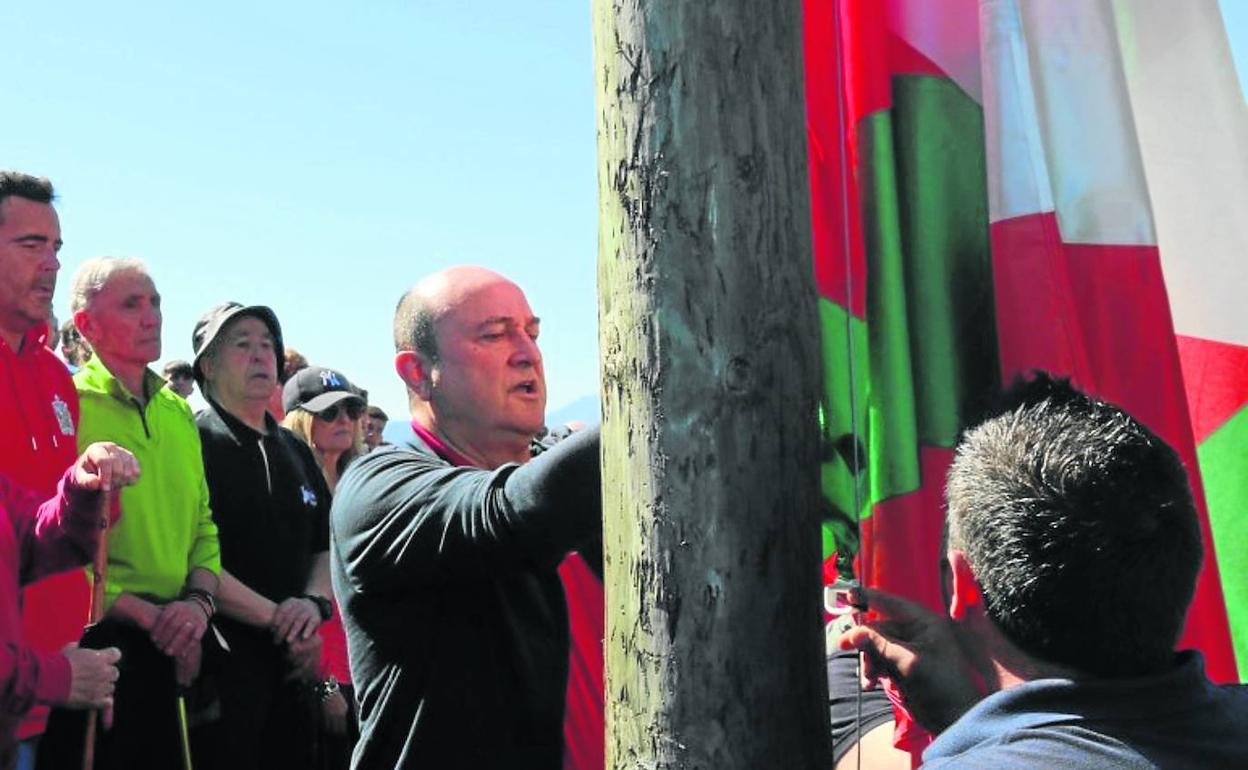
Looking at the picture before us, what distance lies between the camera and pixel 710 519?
6.50 feet

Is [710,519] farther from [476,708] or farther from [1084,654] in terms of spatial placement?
[476,708]

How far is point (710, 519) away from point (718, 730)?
A: 26 cm

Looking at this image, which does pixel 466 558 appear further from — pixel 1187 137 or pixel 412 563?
pixel 1187 137

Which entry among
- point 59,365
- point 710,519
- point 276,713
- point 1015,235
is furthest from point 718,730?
point 276,713

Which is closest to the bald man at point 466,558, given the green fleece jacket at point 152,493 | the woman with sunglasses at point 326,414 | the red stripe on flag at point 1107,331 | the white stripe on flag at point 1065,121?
the red stripe on flag at point 1107,331

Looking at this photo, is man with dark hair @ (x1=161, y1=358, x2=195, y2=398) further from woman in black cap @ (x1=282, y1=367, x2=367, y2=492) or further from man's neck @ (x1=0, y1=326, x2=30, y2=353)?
man's neck @ (x1=0, y1=326, x2=30, y2=353)

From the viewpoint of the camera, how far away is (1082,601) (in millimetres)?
1746

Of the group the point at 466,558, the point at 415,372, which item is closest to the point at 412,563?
Answer: the point at 466,558

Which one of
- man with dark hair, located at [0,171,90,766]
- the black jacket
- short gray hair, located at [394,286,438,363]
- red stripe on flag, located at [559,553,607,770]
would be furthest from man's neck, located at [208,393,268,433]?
the black jacket

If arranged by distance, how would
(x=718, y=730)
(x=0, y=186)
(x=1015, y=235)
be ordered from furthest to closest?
(x=0, y=186), (x=1015, y=235), (x=718, y=730)

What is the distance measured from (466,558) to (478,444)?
626 mm

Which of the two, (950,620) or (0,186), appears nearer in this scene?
(950,620)

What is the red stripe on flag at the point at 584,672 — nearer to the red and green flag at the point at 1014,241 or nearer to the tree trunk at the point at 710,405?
the red and green flag at the point at 1014,241

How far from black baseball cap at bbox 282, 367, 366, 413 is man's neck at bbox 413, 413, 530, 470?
3.75 m
